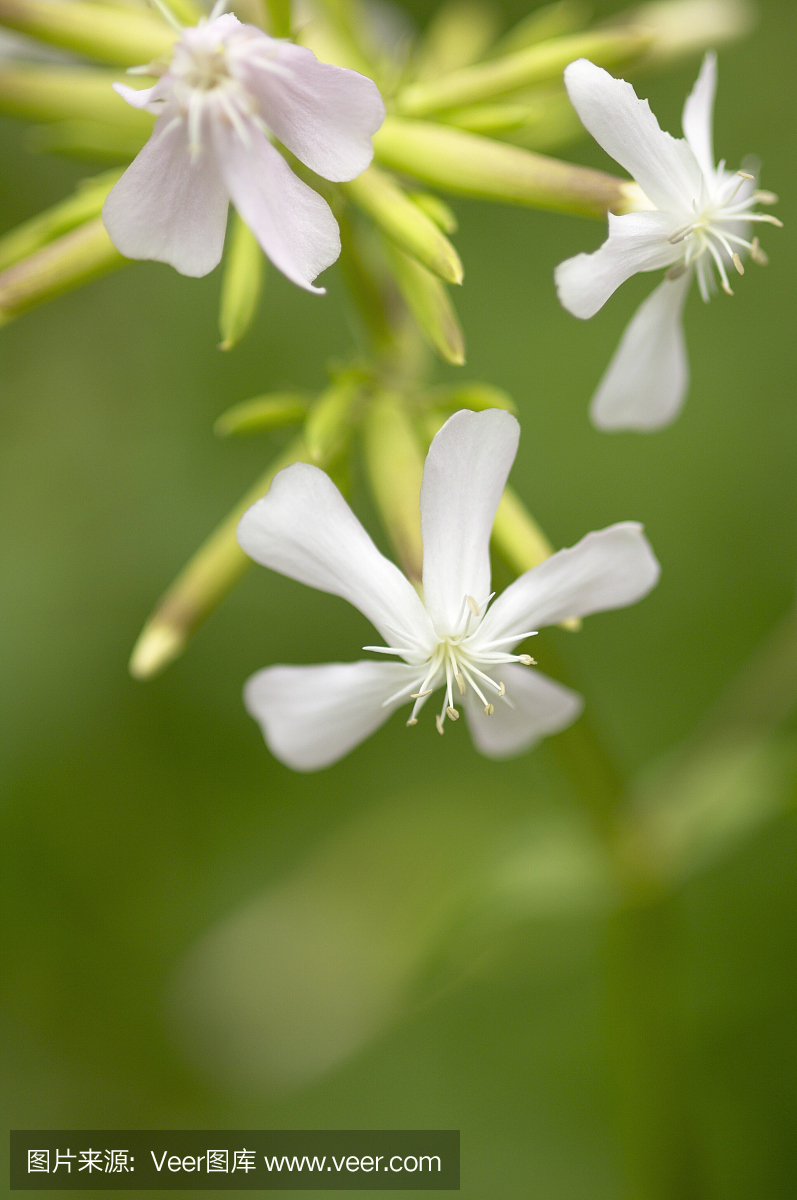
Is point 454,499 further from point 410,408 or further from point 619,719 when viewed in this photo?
point 619,719

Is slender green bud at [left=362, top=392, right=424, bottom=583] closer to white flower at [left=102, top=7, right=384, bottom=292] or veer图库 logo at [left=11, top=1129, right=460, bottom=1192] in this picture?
white flower at [left=102, top=7, right=384, bottom=292]

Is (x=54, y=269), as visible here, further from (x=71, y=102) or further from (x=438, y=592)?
(x=438, y=592)

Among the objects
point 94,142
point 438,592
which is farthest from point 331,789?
point 94,142

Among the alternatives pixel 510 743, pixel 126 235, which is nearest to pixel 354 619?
pixel 510 743

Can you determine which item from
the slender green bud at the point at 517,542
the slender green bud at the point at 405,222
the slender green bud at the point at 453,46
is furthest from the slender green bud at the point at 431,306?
the slender green bud at the point at 453,46

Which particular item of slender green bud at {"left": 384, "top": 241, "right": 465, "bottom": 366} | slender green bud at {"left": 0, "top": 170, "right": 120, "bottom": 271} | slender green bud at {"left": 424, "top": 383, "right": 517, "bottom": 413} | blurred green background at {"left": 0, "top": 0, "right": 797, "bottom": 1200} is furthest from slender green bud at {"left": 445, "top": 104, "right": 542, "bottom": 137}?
blurred green background at {"left": 0, "top": 0, "right": 797, "bottom": 1200}

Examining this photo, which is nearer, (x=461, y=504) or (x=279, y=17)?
(x=461, y=504)
